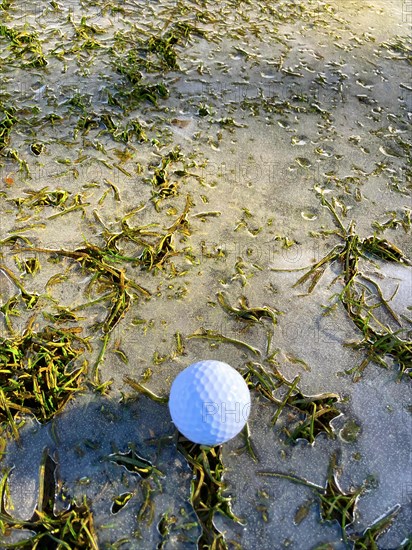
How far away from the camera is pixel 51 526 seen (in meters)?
1.44

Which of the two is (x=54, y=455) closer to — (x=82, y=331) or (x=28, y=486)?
(x=28, y=486)

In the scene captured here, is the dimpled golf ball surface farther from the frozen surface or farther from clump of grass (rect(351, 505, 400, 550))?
clump of grass (rect(351, 505, 400, 550))

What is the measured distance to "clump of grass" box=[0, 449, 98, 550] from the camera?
1420 mm

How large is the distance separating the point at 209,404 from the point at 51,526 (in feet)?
1.90

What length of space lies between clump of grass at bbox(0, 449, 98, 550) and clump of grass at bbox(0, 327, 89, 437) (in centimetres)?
24

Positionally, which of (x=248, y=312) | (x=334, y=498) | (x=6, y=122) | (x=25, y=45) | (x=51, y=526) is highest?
(x=25, y=45)

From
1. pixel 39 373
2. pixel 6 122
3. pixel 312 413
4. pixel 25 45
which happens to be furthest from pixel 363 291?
pixel 25 45

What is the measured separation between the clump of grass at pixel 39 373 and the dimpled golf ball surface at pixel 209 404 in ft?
1.36

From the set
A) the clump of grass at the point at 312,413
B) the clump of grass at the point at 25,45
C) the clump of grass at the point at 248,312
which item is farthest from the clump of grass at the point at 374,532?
the clump of grass at the point at 25,45

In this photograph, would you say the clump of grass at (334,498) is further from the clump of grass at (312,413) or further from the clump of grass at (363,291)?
the clump of grass at (363,291)

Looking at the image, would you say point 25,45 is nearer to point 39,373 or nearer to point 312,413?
point 39,373

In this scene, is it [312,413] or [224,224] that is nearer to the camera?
[312,413]

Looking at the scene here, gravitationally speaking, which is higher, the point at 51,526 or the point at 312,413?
the point at 312,413

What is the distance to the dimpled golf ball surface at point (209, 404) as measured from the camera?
149cm
